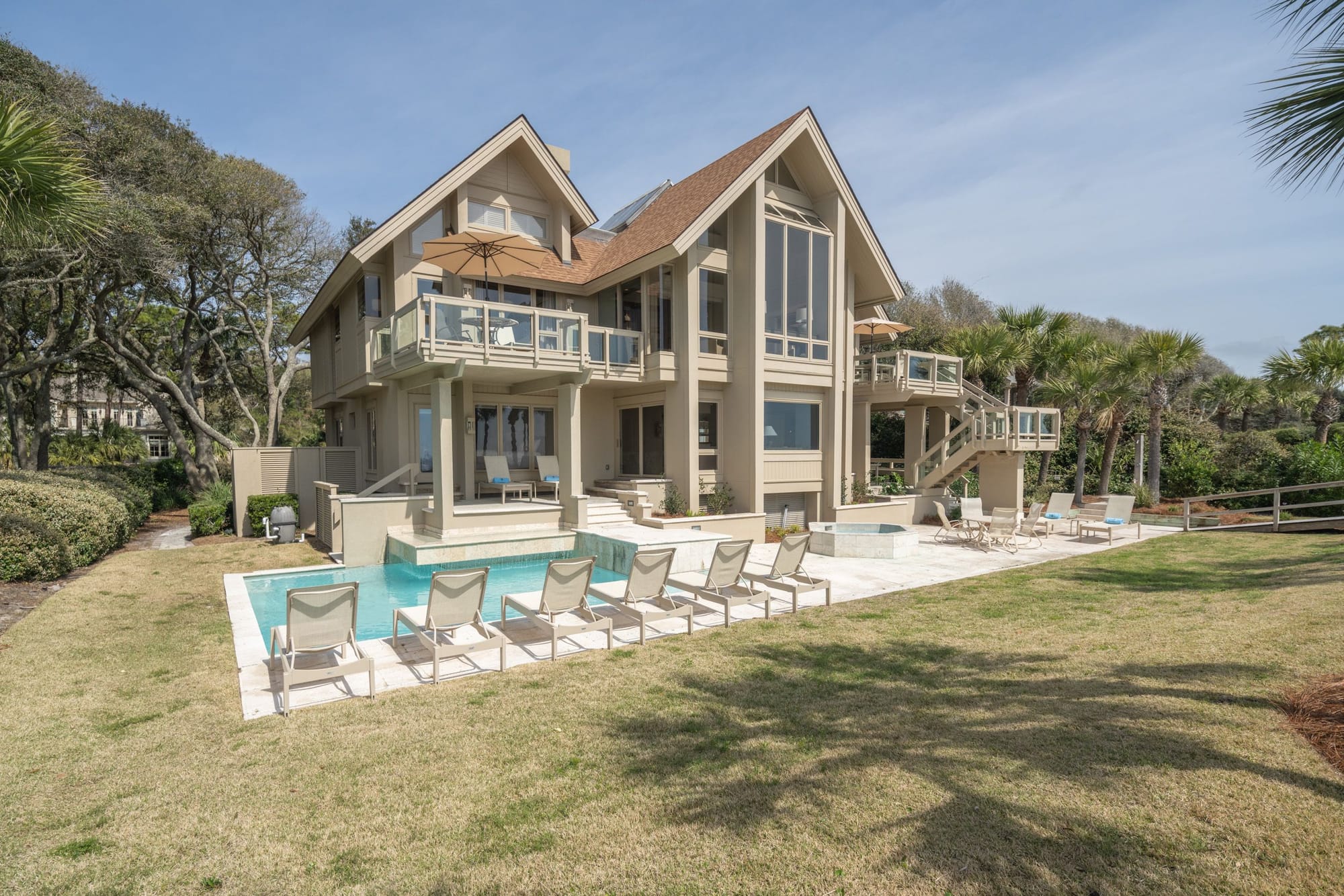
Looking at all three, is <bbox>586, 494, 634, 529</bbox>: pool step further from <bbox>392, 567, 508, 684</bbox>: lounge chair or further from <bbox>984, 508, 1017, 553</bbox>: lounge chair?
<bbox>984, 508, 1017, 553</bbox>: lounge chair

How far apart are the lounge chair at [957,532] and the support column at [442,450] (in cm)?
1228

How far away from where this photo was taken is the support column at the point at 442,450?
13.4 meters

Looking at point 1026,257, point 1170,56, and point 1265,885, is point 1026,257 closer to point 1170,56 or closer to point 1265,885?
point 1170,56

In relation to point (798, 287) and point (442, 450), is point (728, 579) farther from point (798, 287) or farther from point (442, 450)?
point (798, 287)

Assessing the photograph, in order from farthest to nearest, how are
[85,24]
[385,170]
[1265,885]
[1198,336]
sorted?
[385,170]
[1198,336]
[85,24]
[1265,885]

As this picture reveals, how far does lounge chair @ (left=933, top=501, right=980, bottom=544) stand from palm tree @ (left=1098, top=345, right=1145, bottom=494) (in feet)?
32.3

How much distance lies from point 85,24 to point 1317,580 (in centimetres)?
2638

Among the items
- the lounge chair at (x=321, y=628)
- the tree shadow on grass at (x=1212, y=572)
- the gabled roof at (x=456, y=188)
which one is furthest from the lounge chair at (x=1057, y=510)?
the lounge chair at (x=321, y=628)

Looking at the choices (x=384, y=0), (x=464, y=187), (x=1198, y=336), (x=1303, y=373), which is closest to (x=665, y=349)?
(x=464, y=187)

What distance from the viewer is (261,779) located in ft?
16.0

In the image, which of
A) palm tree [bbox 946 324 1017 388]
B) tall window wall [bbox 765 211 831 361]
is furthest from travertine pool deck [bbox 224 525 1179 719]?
palm tree [bbox 946 324 1017 388]

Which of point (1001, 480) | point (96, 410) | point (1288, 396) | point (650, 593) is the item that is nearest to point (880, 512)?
point (1001, 480)

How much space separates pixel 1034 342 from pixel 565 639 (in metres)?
23.2

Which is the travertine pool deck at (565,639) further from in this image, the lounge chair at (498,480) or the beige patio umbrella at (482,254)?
the beige patio umbrella at (482,254)
